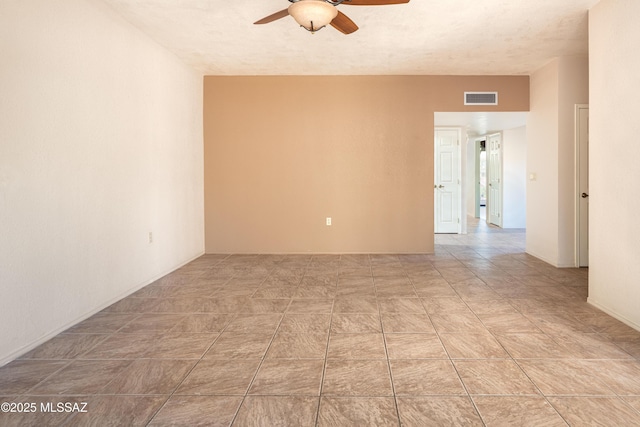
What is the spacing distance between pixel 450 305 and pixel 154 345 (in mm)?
2352

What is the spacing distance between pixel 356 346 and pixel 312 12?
7.27ft

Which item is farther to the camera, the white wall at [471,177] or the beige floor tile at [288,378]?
the white wall at [471,177]

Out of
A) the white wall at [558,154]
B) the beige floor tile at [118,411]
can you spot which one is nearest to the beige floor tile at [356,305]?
the beige floor tile at [118,411]

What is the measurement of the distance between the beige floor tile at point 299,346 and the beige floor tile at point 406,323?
502 mm

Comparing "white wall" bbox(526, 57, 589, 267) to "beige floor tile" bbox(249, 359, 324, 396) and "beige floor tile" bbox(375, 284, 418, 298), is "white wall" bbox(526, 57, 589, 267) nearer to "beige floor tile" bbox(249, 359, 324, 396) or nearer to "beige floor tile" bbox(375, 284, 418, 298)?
"beige floor tile" bbox(375, 284, 418, 298)

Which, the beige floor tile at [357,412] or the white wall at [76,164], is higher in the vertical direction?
the white wall at [76,164]

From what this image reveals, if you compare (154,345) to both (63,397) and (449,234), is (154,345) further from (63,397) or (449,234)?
(449,234)

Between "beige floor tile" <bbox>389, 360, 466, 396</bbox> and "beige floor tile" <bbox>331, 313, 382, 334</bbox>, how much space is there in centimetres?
52

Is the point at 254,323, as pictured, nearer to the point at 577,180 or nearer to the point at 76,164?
the point at 76,164

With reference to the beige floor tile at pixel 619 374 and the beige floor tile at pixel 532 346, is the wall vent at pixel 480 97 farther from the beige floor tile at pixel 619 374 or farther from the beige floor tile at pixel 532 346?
the beige floor tile at pixel 619 374

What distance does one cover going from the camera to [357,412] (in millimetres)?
1738

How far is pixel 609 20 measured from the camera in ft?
9.92

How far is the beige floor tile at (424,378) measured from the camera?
1.91 m

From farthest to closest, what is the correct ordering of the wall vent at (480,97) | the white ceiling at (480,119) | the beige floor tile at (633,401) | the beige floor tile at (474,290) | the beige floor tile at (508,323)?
the white ceiling at (480,119) → the wall vent at (480,97) → the beige floor tile at (474,290) → the beige floor tile at (508,323) → the beige floor tile at (633,401)
